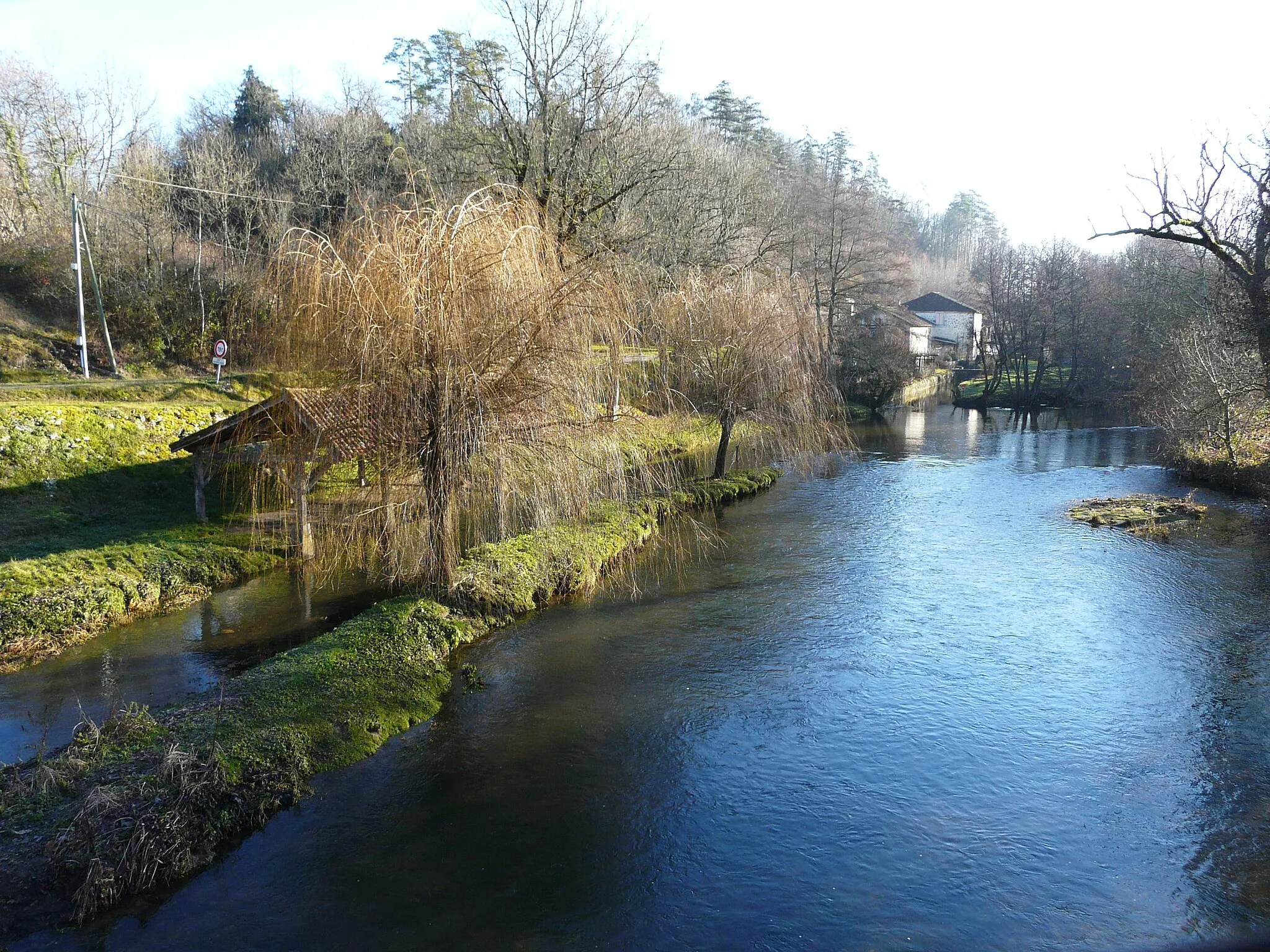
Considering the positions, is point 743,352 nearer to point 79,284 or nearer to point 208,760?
point 208,760

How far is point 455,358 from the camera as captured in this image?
11188 mm

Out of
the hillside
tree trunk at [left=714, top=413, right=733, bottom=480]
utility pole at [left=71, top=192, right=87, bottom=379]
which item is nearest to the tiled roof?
tree trunk at [left=714, top=413, right=733, bottom=480]

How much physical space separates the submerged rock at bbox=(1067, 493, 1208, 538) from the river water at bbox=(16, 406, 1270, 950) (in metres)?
3.57

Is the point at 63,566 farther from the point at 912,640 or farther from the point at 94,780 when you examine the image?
the point at 912,640

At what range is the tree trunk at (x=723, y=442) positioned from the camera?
23.5m

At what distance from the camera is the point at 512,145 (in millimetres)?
25562

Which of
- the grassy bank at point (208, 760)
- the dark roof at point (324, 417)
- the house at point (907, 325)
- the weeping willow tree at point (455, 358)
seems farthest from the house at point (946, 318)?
the grassy bank at point (208, 760)

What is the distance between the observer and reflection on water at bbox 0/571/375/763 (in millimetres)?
10500

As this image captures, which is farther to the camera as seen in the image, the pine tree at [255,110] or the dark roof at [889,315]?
the dark roof at [889,315]

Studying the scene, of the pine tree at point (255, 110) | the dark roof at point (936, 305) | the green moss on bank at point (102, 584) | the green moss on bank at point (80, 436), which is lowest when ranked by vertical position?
the green moss on bank at point (102, 584)

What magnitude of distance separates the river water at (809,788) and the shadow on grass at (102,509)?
851 centimetres

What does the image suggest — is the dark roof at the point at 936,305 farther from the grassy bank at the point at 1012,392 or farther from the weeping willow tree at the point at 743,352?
the weeping willow tree at the point at 743,352

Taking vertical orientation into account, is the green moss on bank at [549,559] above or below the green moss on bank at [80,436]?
below

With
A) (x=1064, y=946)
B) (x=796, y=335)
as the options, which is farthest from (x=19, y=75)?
(x=1064, y=946)
